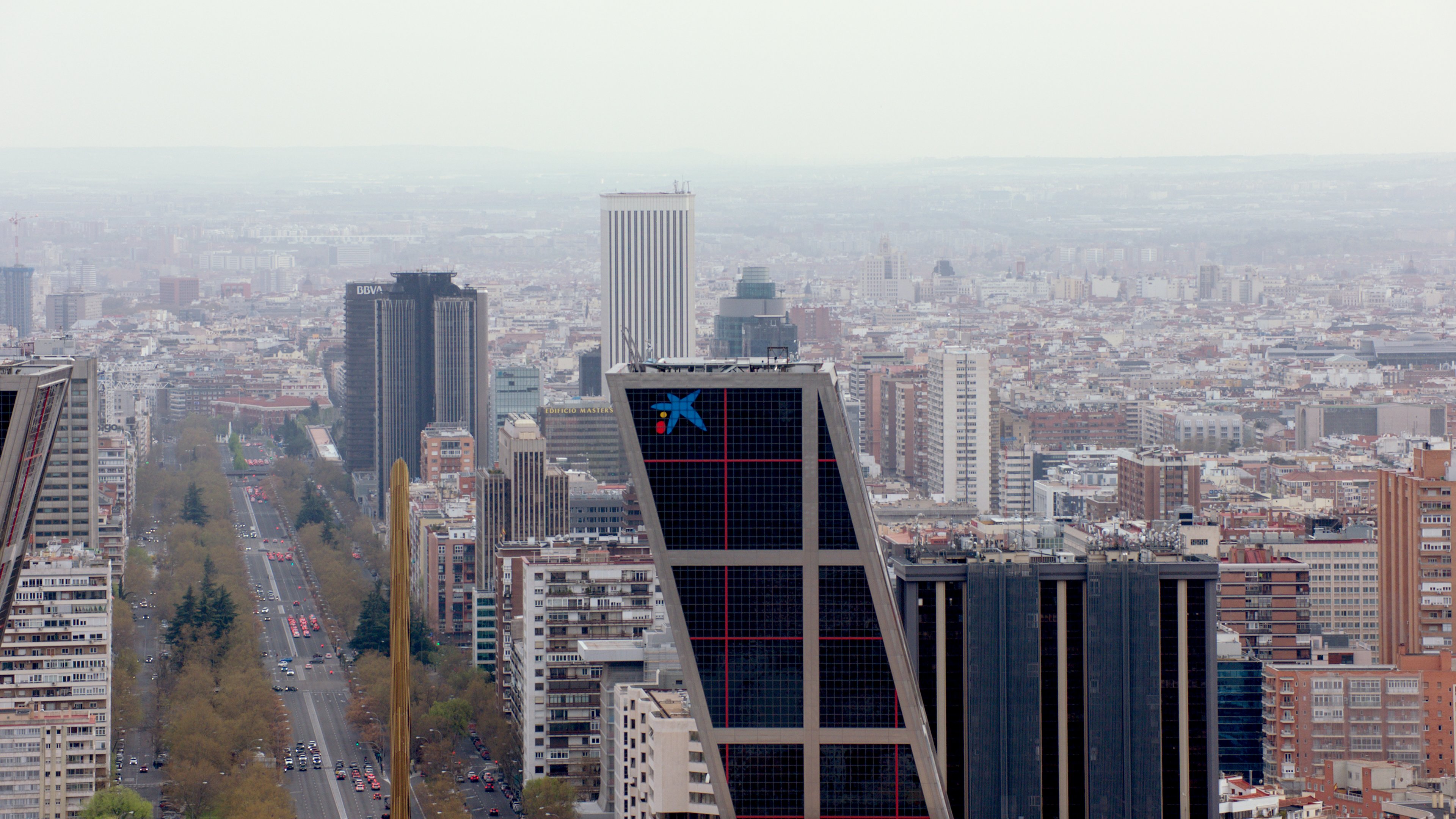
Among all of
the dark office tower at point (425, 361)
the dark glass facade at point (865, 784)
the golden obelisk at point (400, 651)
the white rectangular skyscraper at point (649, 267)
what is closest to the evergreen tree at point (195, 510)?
the dark office tower at point (425, 361)

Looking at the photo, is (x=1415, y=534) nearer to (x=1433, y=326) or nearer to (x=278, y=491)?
(x=278, y=491)

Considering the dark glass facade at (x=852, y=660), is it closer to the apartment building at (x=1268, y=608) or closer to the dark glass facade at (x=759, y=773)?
the dark glass facade at (x=759, y=773)

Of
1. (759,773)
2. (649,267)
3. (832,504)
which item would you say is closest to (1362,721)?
(759,773)

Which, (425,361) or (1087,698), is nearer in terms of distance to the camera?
(1087,698)

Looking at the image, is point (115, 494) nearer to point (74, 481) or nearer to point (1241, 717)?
point (74, 481)

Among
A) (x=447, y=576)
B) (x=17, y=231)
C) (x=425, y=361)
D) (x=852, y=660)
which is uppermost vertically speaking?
(x=17, y=231)

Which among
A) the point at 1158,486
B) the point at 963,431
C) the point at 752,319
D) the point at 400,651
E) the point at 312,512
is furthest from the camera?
the point at 752,319
